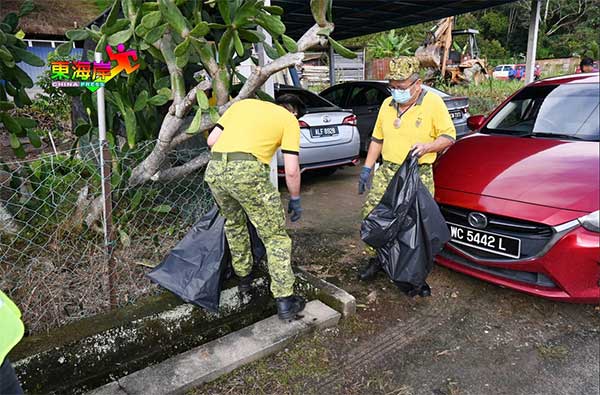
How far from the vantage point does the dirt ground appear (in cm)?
237

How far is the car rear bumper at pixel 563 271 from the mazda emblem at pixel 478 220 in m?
0.26

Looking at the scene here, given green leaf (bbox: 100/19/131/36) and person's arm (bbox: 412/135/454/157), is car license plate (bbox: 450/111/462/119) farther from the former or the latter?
green leaf (bbox: 100/19/131/36)

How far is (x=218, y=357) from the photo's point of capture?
248 cm

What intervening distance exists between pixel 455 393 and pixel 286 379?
0.88 m

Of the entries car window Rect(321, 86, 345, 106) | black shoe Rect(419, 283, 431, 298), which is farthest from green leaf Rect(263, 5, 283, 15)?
car window Rect(321, 86, 345, 106)

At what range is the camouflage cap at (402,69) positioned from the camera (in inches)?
120

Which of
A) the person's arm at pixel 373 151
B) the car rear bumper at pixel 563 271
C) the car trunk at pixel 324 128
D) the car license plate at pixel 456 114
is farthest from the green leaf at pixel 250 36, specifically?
the car license plate at pixel 456 114

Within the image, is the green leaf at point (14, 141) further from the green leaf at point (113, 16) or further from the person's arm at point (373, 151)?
the person's arm at point (373, 151)

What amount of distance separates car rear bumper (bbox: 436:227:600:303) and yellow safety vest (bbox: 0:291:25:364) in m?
2.69

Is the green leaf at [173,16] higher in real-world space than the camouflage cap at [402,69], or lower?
higher

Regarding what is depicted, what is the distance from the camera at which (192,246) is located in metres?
2.86

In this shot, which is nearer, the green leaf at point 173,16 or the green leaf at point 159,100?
the green leaf at point 173,16

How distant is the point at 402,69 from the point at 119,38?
6.11 feet

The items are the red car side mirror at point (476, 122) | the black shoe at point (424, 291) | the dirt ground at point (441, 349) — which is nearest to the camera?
the dirt ground at point (441, 349)
